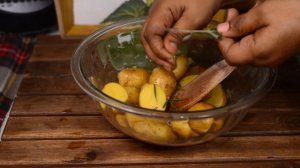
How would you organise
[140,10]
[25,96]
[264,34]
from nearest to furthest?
1. [264,34]
2. [25,96]
3. [140,10]

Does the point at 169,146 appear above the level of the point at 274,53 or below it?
below

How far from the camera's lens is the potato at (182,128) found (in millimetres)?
508

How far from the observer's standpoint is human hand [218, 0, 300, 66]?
1.54ft

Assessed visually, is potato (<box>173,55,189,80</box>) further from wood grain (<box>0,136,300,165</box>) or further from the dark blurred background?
the dark blurred background

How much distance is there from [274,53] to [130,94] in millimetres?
210

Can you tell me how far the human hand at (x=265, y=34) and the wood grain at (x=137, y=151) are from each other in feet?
0.48

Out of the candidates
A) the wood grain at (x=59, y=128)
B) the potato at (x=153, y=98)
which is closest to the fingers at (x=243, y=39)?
the potato at (x=153, y=98)

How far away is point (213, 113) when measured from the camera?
0.50 metres

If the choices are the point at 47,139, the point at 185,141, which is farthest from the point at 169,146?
the point at 47,139

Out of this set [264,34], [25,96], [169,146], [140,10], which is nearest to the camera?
[264,34]

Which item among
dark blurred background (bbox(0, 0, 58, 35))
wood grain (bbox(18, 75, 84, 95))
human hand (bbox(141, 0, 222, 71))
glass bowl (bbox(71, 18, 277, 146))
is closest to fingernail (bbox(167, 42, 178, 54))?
human hand (bbox(141, 0, 222, 71))

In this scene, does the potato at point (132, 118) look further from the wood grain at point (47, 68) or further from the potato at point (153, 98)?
the wood grain at point (47, 68)

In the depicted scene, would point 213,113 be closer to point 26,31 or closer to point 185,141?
point 185,141

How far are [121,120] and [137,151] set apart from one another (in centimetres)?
7
